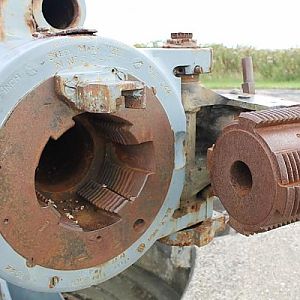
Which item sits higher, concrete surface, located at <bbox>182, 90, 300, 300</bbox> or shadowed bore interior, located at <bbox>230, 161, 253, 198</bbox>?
shadowed bore interior, located at <bbox>230, 161, 253, 198</bbox>

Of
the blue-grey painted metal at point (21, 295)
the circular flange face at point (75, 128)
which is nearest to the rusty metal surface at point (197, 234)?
the circular flange face at point (75, 128)

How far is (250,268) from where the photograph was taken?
3.43m

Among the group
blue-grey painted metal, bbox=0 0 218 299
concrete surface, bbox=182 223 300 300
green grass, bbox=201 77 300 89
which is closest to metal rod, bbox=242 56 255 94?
blue-grey painted metal, bbox=0 0 218 299

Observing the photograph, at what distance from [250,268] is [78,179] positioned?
6.21 feet

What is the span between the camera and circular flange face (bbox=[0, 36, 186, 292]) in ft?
4.55

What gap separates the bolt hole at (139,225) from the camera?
5.41 ft

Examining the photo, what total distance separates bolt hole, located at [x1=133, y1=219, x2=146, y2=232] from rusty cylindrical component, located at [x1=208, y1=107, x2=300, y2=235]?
0.22m

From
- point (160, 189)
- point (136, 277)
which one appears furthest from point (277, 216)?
point (136, 277)

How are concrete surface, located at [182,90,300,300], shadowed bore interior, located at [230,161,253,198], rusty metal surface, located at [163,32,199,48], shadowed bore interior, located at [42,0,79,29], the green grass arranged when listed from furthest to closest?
the green grass < concrete surface, located at [182,90,300,300] < shadowed bore interior, located at [42,0,79,29] < rusty metal surface, located at [163,32,199,48] < shadowed bore interior, located at [230,161,253,198]

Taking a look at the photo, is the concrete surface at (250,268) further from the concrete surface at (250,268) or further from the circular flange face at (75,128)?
the circular flange face at (75,128)

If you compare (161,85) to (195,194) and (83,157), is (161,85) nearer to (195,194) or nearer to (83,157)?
(83,157)

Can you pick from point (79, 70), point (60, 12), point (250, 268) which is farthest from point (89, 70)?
point (250, 268)

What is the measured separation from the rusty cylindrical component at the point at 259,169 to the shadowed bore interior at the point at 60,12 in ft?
2.60

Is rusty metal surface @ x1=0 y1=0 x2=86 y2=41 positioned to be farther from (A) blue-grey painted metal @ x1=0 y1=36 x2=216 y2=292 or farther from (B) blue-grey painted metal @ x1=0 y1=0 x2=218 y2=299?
(A) blue-grey painted metal @ x1=0 y1=36 x2=216 y2=292
